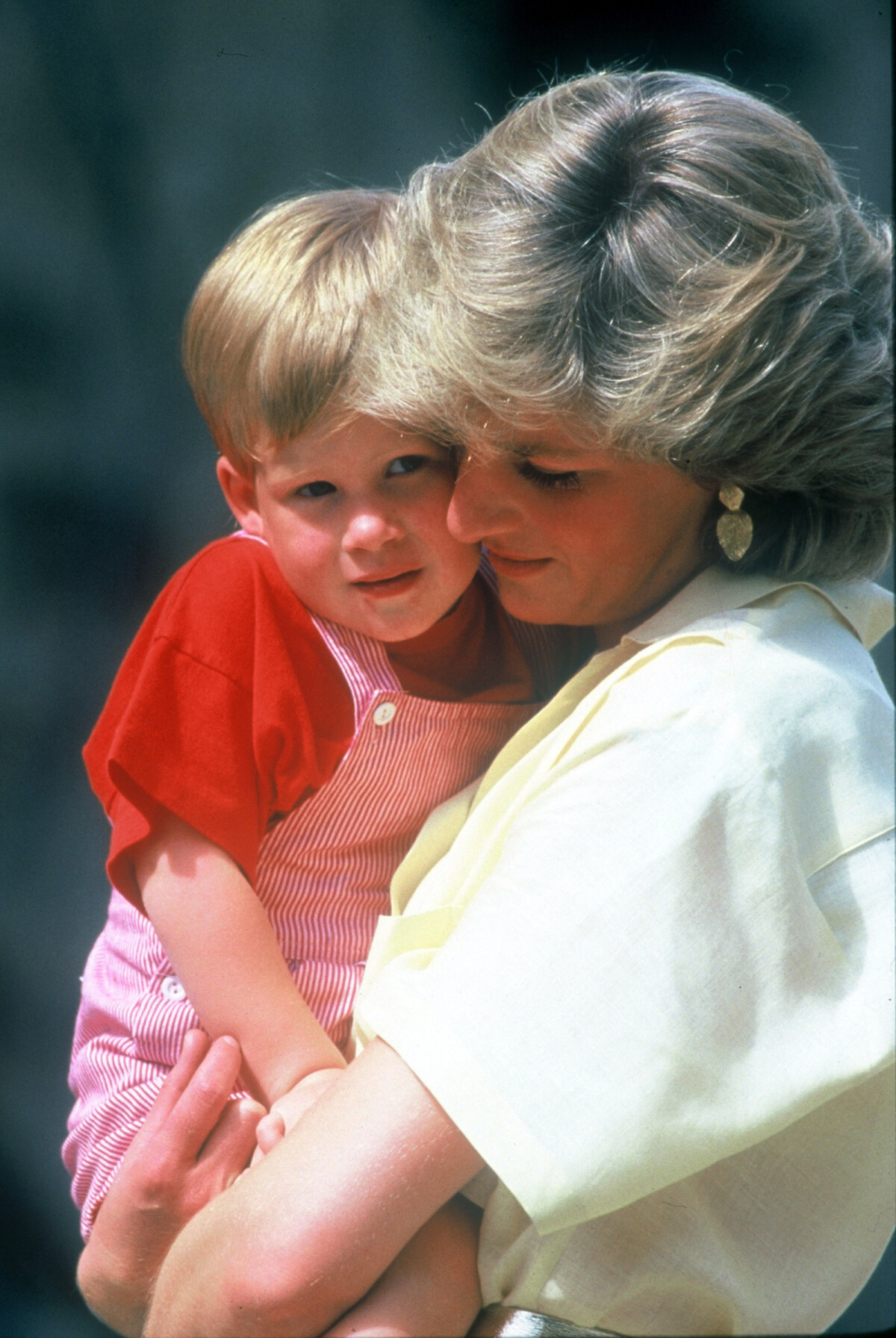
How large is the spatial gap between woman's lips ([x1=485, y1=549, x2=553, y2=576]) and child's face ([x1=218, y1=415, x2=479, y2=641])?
3 cm

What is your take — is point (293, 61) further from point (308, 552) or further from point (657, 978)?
point (657, 978)

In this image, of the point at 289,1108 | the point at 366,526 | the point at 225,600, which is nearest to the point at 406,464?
the point at 366,526

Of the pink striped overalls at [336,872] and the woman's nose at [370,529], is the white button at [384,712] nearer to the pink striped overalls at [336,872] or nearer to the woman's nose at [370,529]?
the pink striped overalls at [336,872]

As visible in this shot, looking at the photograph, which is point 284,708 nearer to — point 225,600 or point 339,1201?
point 225,600

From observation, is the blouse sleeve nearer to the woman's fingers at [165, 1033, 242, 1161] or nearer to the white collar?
the white collar

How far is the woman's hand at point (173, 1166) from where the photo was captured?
29.3 inches

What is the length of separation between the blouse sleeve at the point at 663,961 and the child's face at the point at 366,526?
0.20 metres

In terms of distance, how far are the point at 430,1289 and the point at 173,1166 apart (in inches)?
8.5

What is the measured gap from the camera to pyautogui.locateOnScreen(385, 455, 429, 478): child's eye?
30.3 inches

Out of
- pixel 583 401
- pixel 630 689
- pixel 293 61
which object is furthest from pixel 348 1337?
pixel 293 61

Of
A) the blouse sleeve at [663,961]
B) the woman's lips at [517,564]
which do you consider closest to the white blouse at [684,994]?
the blouse sleeve at [663,961]

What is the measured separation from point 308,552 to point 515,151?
0.96 feet

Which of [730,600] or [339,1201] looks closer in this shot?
[339,1201]

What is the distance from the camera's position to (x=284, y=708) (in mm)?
780
